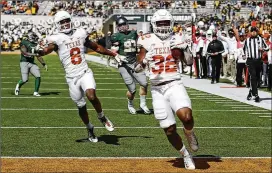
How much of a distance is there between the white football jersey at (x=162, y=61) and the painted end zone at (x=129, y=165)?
1.07m

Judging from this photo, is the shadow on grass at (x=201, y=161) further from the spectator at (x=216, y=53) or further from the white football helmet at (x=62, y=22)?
the spectator at (x=216, y=53)

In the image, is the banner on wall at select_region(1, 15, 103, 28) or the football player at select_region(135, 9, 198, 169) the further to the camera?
the banner on wall at select_region(1, 15, 103, 28)

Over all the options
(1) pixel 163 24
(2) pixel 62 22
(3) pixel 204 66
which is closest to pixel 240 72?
(3) pixel 204 66

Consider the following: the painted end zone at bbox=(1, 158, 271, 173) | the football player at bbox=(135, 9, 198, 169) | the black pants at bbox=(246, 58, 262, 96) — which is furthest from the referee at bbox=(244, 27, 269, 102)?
the football player at bbox=(135, 9, 198, 169)

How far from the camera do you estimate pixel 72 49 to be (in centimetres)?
1046

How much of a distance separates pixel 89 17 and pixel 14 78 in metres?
33.3

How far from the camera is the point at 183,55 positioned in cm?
856

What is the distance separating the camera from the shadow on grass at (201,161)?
28.4 ft

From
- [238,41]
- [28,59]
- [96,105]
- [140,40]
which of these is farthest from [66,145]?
[238,41]

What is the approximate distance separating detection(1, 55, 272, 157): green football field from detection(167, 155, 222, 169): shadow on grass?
1.40 ft

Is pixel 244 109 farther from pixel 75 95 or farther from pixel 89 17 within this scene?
pixel 89 17

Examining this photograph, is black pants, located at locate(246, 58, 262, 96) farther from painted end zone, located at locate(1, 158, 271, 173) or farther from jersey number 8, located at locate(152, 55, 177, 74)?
jersey number 8, located at locate(152, 55, 177, 74)

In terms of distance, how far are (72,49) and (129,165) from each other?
101 inches

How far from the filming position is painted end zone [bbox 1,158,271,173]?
8.36 metres
